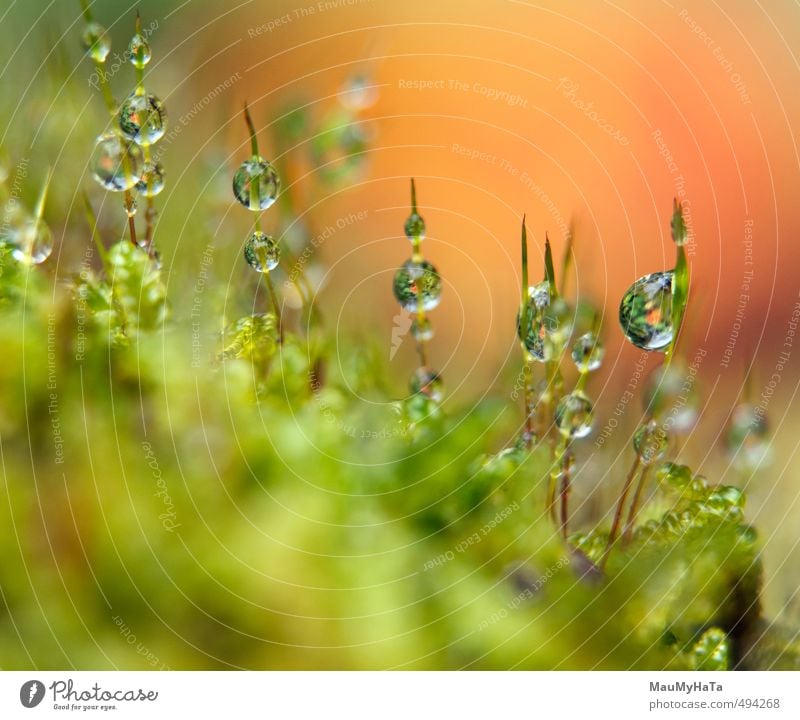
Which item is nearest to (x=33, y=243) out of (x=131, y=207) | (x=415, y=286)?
(x=131, y=207)

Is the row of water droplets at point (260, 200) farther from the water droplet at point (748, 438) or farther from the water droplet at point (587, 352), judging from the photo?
the water droplet at point (748, 438)

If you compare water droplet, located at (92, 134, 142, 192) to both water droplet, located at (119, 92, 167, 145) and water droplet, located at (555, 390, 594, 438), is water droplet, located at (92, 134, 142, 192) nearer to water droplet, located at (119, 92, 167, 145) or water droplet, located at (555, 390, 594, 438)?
water droplet, located at (119, 92, 167, 145)

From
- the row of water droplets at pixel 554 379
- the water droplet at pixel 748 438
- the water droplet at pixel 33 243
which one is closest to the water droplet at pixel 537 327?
the row of water droplets at pixel 554 379

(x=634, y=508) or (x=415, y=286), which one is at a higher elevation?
(x=415, y=286)

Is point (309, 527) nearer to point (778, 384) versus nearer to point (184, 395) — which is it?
point (184, 395)

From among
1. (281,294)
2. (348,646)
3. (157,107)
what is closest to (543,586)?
(348,646)

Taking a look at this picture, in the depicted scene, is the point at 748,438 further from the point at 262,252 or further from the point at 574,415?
the point at 262,252
